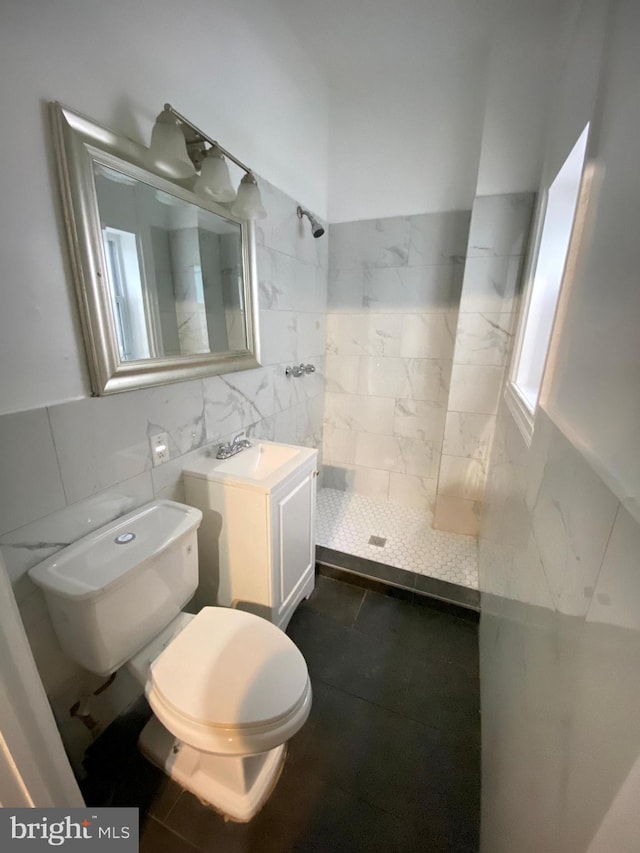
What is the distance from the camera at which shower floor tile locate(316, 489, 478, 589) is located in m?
2.00

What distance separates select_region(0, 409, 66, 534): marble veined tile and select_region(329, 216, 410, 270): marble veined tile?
2096mm

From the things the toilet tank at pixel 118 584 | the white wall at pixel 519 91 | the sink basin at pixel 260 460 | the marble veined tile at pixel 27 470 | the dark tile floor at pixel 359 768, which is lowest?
the dark tile floor at pixel 359 768

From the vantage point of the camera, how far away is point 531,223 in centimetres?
178

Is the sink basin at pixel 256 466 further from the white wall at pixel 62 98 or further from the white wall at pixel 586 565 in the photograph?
the white wall at pixel 586 565

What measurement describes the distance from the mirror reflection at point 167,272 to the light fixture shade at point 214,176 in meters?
0.13

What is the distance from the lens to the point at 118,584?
91 centimetres

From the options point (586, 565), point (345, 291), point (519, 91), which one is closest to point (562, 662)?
point (586, 565)

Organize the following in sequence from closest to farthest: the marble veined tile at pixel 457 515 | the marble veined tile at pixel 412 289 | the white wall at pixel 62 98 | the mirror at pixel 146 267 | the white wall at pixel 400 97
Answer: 1. the white wall at pixel 62 98
2. the mirror at pixel 146 267
3. the white wall at pixel 400 97
4. the marble veined tile at pixel 412 289
5. the marble veined tile at pixel 457 515

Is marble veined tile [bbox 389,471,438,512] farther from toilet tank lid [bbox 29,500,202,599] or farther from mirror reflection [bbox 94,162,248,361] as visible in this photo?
toilet tank lid [bbox 29,500,202,599]

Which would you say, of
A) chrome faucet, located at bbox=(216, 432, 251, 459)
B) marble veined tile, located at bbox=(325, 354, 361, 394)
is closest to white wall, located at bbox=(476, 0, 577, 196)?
marble veined tile, located at bbox=(325, 354, 361, 394)

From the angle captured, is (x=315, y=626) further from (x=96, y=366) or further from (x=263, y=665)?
(x=96, y=366)

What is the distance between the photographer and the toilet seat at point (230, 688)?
2.82 ft

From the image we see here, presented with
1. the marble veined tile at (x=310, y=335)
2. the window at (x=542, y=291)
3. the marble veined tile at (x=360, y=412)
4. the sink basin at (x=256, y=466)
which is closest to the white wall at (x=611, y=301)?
the window at (x=542, y=291)

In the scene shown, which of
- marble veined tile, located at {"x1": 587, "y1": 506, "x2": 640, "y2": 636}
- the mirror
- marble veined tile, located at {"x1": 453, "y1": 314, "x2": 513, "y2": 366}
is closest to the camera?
marble veined tile, located at {"x1": 587, "y1": 506, "x2": 640, "y2": 636}
